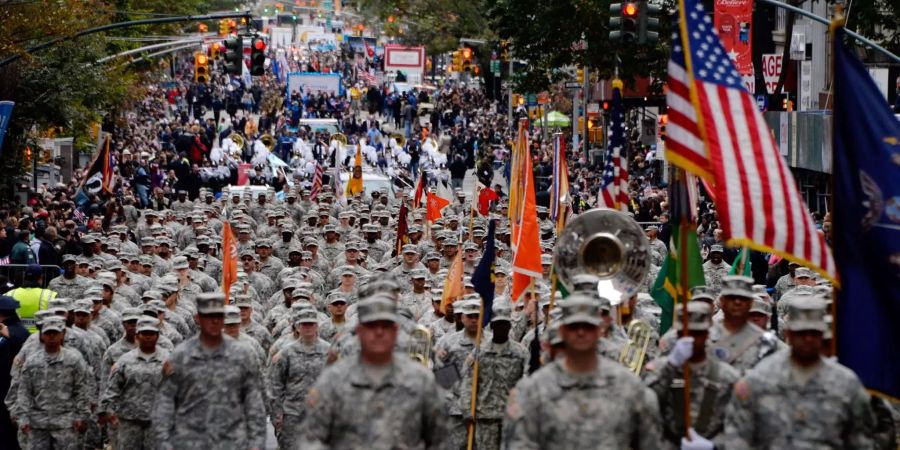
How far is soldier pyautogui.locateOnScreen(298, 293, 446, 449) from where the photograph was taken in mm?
8852

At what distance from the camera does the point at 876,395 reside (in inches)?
399

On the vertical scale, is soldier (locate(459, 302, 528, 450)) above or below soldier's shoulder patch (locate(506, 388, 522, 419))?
below

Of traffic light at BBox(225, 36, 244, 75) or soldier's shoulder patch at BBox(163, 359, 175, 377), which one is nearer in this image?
soldier's shoulder patch at BBox(163, 359, 175, 377)

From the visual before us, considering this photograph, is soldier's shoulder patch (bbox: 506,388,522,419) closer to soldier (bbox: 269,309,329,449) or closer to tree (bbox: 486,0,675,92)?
soldier (bbox: 269,309,329,449)

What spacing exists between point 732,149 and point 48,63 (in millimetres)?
31184

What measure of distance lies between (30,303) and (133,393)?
14.8ft

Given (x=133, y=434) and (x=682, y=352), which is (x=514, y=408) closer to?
(x=682, y=352)

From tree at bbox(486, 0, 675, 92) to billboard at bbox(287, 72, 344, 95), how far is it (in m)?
46.0

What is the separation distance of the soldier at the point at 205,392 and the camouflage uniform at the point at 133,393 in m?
2.73

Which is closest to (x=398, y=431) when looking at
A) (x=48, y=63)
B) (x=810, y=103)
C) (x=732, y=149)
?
(x=732, y=149)

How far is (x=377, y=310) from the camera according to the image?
8.88 m

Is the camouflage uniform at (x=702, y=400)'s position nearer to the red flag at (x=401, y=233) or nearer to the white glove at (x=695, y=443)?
the white glove at (x=695, y=443)

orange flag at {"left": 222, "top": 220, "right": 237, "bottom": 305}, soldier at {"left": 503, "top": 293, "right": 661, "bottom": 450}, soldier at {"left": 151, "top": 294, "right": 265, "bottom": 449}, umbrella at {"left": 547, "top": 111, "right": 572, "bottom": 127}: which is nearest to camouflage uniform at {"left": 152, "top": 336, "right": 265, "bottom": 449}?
soldier at {"left": 151, "top": 294, "right": 265, "bottom": 449}

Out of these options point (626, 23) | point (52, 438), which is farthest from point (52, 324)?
point (626, 23)
